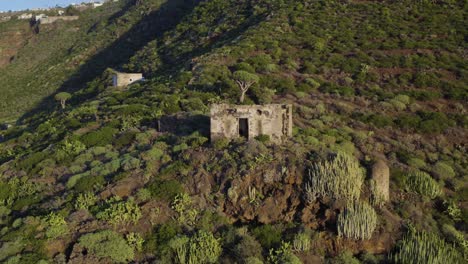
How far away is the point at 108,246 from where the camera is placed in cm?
2003

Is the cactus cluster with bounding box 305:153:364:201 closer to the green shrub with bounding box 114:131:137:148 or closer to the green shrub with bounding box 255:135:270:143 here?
the green shrub with bounding box 255:135:270:143

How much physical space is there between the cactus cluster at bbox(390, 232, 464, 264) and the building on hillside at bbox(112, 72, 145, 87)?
44.2 meters

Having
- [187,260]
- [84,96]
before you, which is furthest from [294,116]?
[84,96]

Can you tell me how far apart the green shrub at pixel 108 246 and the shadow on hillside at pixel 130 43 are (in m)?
50.6

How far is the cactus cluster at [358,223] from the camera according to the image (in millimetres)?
21000

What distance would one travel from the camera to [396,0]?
63312mm

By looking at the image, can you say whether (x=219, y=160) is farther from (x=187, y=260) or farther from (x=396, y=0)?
(x=396, y=0)

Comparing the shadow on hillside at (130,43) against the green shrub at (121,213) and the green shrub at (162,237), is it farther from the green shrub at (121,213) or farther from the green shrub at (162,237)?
the green shrub at (162,237)

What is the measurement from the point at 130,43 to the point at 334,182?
71002 mm

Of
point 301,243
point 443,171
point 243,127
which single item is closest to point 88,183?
point 243,127

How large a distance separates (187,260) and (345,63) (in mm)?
35215

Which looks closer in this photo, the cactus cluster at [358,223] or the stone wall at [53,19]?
the cactus cluster at [358,223]

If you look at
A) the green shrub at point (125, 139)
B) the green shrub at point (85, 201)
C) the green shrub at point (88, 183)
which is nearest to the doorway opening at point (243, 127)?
the green shrub at point (125, 139)

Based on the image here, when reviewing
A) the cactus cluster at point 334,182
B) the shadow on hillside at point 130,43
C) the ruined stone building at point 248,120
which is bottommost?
the shadow on hillside at point 130,43
